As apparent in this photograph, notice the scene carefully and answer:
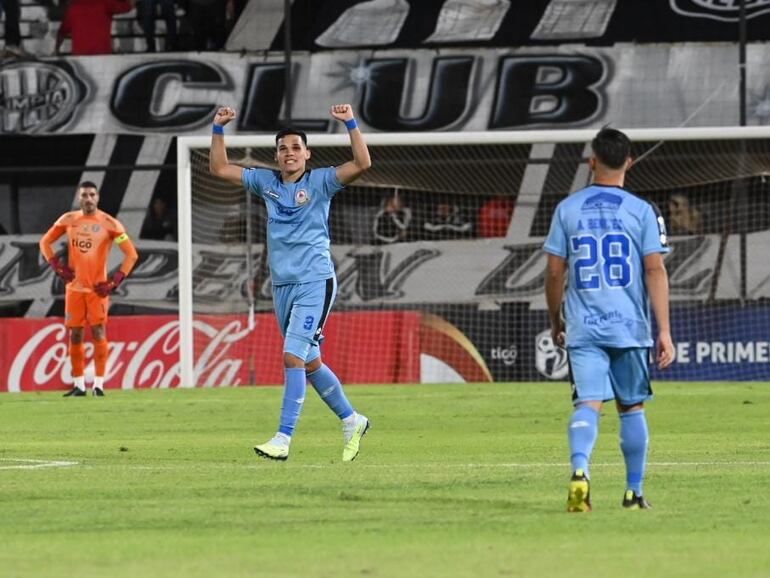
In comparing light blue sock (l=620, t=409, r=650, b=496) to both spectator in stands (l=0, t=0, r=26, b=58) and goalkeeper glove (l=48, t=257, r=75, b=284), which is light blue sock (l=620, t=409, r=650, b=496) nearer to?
goalkeeper glove (l=48, t=257, r=75, b=284)

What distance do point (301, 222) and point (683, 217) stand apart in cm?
1702

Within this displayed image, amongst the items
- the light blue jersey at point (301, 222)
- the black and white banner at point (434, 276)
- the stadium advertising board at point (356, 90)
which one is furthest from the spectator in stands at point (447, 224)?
the light blue jersey at point (301, 222)

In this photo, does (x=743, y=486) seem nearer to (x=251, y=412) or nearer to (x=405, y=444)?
(x=405, y=444)

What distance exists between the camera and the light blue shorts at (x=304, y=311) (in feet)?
41.6

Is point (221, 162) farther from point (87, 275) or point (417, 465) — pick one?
point (87, 275)

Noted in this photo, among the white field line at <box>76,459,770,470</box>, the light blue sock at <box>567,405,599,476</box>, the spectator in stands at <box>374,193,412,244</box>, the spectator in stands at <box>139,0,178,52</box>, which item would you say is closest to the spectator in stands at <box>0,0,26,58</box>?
the spectator in stands at <box>139,0,178,52</box>

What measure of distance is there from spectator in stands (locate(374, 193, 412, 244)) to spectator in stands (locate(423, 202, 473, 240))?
345 millimetres

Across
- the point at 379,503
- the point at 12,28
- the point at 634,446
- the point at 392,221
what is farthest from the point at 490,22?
the point at 634,446

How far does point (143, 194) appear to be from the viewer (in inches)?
1256

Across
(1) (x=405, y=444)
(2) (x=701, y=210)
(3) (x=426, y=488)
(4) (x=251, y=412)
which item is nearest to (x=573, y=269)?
(3) (x=426, y=488)

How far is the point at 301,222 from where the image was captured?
12.7m

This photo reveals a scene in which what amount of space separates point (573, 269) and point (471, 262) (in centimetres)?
2009

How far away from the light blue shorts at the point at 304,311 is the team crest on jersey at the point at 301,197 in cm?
56

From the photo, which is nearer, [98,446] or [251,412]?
[98,446]
